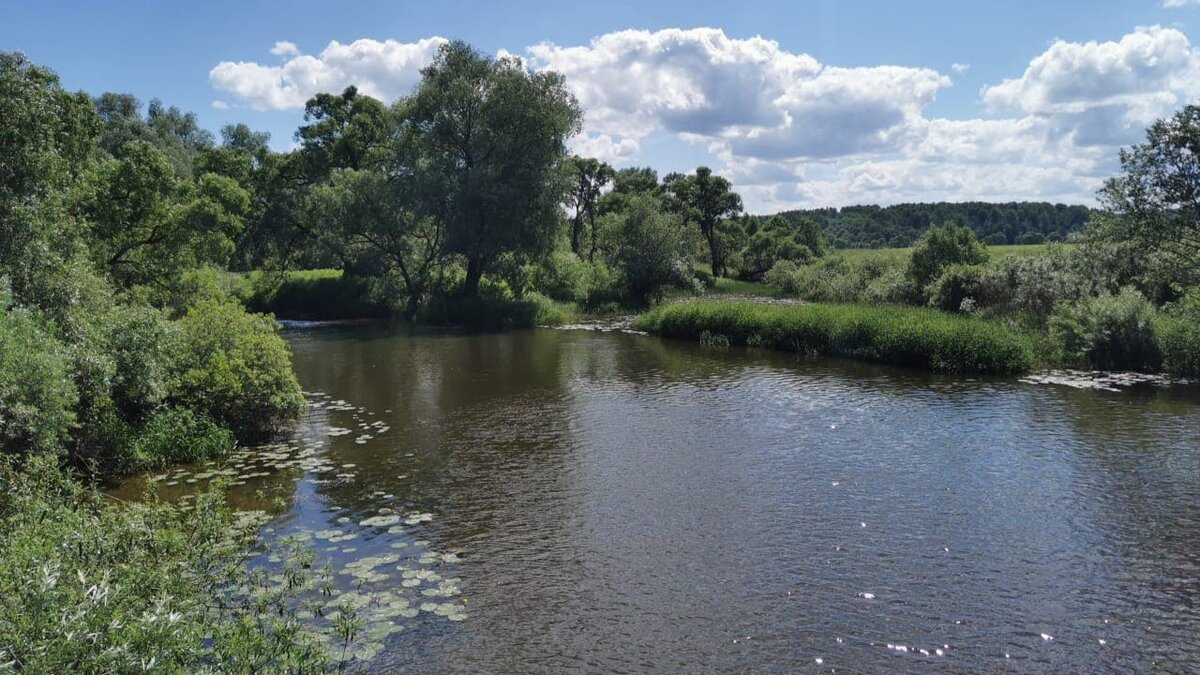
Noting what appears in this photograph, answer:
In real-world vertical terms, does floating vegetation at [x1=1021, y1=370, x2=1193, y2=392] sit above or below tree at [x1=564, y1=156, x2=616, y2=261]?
below

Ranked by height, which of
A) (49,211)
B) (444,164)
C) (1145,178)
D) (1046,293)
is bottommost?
(1046,293)

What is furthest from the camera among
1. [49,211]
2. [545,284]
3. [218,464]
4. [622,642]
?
[545,284]

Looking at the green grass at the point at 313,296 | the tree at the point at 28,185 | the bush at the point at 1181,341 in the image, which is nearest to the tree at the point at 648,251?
the green grass at the point at 313,296

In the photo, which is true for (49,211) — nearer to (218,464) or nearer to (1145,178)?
(218,464)

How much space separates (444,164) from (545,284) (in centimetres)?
1085

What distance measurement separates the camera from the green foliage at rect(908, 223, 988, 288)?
4266 cm

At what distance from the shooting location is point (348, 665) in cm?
815

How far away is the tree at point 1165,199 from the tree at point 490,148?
90.4 feet

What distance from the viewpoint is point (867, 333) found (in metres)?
29.7

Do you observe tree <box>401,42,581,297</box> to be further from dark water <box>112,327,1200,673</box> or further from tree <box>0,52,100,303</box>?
tree <box>0,52,100,303</box>

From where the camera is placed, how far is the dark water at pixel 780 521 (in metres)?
8.80

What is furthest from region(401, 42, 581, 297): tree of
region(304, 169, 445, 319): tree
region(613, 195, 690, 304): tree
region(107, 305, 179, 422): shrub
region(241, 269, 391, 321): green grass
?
region(107, 305, 179, 422): shrub

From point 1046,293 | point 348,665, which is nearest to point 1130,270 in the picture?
point 1046,293

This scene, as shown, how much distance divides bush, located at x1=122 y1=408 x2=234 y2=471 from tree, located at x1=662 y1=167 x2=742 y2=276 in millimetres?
62570
